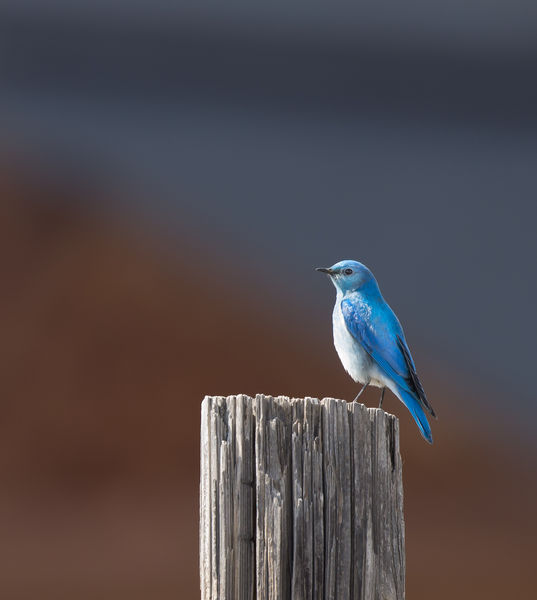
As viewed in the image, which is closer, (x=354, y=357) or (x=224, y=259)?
(x=354, y=357)

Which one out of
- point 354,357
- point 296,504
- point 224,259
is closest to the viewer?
point 296,504

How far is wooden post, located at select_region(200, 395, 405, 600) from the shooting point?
2018 mm

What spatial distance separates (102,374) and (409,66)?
2.91 meters

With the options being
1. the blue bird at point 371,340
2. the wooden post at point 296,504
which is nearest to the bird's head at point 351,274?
the blue bird at point 371,340

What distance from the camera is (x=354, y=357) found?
3393 mm

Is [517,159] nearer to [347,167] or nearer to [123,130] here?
[347,167]

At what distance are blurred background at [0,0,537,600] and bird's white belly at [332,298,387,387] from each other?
9.37 feet

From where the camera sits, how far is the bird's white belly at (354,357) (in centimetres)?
334

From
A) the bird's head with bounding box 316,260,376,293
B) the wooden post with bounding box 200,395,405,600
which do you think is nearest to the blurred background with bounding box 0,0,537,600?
the bird's head with bounding box 316,260,376,293

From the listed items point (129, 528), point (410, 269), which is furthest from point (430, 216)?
point (129, 528)

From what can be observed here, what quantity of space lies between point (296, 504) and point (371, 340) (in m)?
1.32

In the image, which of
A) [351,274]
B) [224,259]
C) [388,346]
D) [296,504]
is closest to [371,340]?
[388,346]

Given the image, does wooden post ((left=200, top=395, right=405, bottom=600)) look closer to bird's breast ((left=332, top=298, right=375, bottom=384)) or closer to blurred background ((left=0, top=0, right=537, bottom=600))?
bird's breast ((left=332, top=298, right=375, bottom=384))

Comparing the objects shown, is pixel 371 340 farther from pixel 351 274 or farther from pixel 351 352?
pixel 351 274
